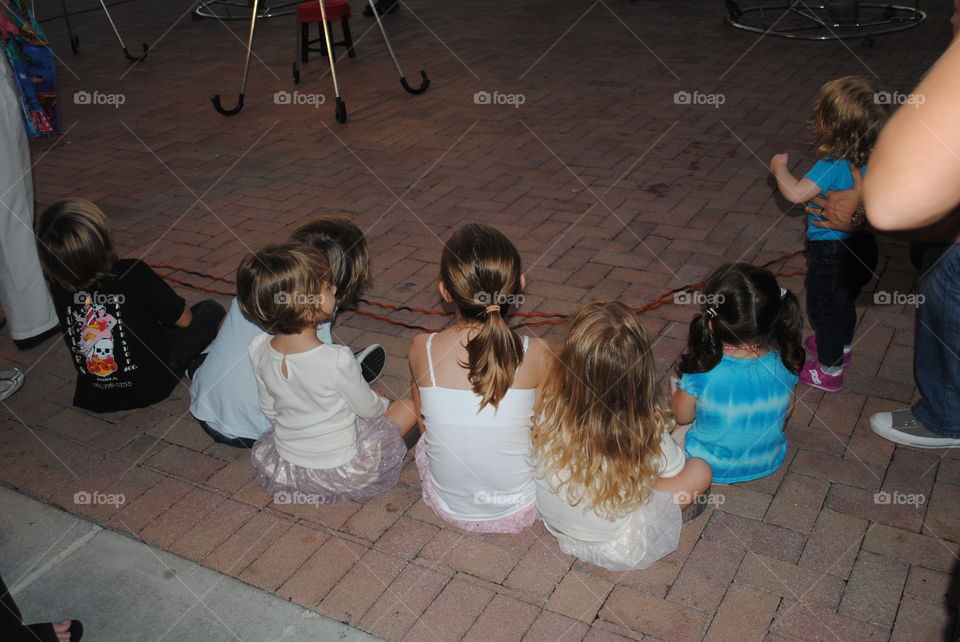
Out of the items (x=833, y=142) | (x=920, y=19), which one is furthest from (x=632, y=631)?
(x=920, y=19)

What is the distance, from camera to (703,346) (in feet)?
8.71

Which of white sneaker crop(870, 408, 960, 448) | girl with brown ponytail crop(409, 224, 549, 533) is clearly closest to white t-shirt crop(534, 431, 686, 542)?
girl with brown ponytail crop(409, 224, 549, 533)

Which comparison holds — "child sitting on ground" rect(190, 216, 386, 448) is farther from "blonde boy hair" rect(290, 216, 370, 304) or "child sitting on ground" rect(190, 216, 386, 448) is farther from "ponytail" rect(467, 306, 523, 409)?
"ponytail" rect(467, 306, 523, 409)

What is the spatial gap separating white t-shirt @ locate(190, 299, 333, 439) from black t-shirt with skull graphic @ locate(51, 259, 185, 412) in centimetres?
33

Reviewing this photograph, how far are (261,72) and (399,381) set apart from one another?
19.3ft

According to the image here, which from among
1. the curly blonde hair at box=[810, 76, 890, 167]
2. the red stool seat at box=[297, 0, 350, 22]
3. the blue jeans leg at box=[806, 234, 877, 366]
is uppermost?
the curly blonde hair at box=[810, 76, 890, 167]

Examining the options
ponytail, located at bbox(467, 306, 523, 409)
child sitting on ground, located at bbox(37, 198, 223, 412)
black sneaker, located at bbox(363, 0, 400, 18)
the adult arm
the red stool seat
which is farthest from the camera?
black sneaker, located at bbox(363, 0, 400, 18)

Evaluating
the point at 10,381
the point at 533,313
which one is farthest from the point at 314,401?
the point at 10,381

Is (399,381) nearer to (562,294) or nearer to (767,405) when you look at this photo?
(562,294)

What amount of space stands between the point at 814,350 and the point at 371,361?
188 centimetres

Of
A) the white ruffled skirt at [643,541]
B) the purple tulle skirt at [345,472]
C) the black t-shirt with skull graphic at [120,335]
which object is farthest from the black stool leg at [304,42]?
the white ruffled skirt at [643,541]

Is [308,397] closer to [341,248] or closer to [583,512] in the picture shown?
[341,248]

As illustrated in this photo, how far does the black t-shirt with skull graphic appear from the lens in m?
3.19

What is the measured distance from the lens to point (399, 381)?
3.59m
